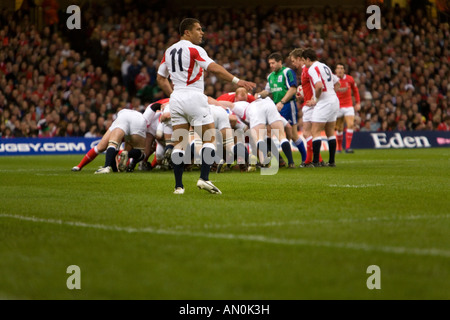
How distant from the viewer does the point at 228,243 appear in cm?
482

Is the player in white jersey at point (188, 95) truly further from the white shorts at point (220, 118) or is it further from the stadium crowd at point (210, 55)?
the stadium crowd at point (210, 55)

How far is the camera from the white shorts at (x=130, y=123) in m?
13.2

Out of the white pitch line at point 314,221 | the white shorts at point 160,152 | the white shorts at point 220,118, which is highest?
the white shorts at point 220,118

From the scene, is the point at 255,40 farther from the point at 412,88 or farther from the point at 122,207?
the point at 122,207

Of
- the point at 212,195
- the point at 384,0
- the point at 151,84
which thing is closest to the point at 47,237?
the point at 212,195

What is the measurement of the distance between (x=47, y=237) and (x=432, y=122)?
22.6 meters

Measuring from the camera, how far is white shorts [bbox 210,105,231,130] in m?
12.9

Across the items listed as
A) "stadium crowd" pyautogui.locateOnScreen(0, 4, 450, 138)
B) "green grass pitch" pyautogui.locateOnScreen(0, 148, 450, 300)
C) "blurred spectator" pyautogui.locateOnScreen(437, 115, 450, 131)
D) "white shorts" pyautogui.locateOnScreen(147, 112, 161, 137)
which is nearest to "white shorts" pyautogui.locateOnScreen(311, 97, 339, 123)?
"white shorts" pyautogui.locateOnScreen(147, 112, 161, 137)

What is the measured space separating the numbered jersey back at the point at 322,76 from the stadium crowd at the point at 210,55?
9439 millimetres

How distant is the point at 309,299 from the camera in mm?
3377

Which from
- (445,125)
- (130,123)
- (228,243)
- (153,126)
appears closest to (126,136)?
(130,123)

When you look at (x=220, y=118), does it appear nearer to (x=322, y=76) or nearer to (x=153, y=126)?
(x=153, y=126)

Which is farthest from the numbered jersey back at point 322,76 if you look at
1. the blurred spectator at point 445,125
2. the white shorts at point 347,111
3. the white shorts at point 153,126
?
the blurred spectator at point 445,125

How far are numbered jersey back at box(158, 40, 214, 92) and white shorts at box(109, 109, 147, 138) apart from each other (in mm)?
4594
